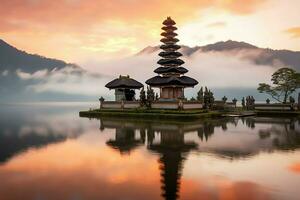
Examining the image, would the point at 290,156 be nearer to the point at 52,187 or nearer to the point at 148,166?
the point at 148,166

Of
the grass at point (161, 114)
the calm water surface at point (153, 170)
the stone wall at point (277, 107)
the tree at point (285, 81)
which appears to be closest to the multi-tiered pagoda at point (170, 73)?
the grass at point (161, 114)

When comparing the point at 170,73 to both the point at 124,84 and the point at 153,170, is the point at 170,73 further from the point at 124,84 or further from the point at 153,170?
A: the point at 153,170

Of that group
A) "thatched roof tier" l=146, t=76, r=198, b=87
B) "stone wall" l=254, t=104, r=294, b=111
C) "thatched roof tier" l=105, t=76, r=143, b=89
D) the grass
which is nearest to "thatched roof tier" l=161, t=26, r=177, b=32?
"thatched roof tier" l=146, t=76, r=198, b=87

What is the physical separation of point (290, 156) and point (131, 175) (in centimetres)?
1027

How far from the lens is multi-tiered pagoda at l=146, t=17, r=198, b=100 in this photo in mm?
61828

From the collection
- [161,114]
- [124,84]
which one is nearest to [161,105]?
[161,114]

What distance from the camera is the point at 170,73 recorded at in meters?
64.8

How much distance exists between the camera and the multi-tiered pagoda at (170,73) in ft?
203

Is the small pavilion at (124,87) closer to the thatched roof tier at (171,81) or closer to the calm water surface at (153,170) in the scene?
the thatched roof tier at (171,81)

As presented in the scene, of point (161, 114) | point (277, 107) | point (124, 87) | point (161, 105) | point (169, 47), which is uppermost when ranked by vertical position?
point (169, 47)

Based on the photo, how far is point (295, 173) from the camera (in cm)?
1606

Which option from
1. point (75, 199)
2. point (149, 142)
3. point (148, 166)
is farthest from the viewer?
point (149, 142)

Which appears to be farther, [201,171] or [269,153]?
[269,153]

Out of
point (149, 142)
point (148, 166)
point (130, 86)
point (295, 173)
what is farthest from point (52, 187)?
point (130, 86)
